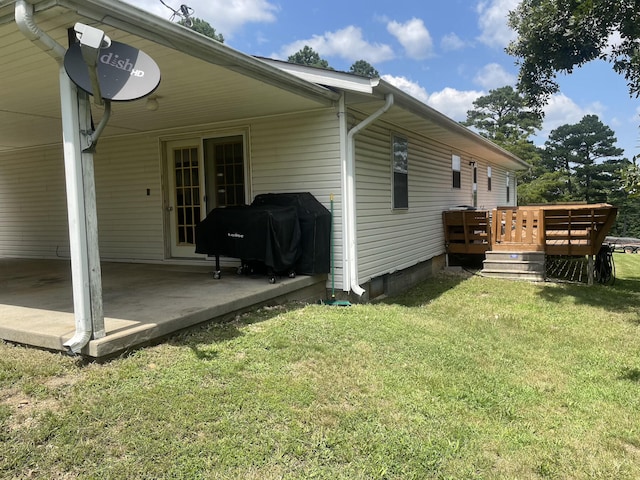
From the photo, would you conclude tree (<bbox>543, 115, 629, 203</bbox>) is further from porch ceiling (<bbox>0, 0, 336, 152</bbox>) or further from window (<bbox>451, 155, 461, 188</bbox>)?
porch ceiling (<bbox>0, 0, 336, 152</bbox>)

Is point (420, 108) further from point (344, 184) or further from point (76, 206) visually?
point (76, 206)

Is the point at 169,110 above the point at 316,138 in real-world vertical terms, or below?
above

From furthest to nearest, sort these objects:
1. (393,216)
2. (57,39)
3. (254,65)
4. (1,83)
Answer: (393,216) → (1,83) → (254,65) → (57,39)

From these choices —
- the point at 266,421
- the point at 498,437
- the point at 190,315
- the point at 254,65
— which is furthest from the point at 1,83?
the point at 498,437

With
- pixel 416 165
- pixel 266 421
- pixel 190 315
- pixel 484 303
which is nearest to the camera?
pixel 266 421

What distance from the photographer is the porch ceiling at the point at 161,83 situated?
10.6ft

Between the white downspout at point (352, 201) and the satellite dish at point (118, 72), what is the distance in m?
3.05

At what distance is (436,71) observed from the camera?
3812 centimetres

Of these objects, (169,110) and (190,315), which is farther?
(169,110)

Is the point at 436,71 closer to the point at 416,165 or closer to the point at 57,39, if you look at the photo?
the point at 416,165

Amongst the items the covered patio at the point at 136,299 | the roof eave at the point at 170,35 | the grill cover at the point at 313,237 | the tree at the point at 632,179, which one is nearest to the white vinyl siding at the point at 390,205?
the grill cover at the point at 313,237

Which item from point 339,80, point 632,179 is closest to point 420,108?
point 339,80

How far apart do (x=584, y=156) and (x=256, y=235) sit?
130 ft

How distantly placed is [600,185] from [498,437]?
124 ft
